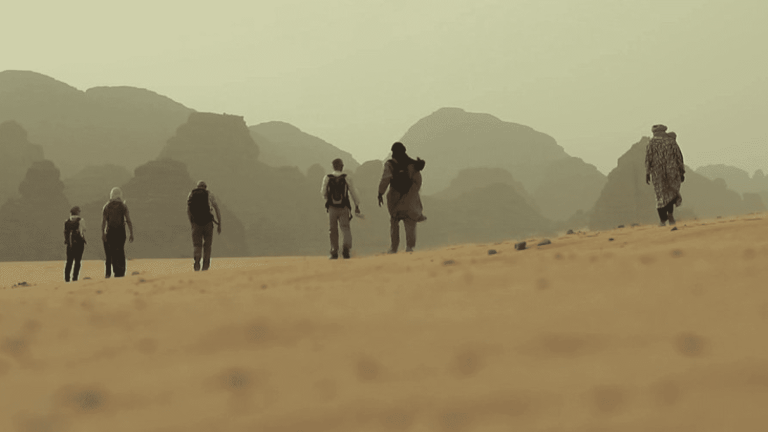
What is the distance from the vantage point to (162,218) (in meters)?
98.0

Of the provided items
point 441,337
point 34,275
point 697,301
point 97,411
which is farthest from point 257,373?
point 34,275

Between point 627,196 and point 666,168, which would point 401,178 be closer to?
point 666,168

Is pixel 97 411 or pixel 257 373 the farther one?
pixel 257 373

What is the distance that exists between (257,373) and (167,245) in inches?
3892

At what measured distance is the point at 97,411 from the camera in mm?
2486

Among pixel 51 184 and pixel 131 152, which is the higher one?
pixel 131 152

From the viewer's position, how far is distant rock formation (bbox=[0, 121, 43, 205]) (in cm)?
11959

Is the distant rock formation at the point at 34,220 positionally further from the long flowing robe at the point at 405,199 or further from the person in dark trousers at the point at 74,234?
the long flowing robe at the point at 405,199

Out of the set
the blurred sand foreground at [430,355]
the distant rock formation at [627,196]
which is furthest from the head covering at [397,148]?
the distant rock formation at [627,196]

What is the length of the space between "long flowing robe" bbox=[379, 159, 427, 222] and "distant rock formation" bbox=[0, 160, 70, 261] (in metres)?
93.5

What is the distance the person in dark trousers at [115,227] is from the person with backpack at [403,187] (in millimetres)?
5143

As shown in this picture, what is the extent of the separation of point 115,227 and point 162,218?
295 feet

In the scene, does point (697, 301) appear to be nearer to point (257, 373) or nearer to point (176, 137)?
point (257, 373)

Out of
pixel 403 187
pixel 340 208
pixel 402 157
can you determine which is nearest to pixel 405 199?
pixel 403 187
